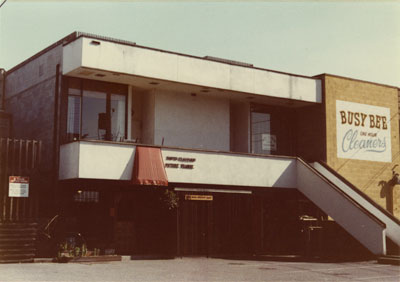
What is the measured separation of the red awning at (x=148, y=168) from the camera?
75.3 feet

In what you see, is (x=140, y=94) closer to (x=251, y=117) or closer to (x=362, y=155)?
(x=251, y=117)

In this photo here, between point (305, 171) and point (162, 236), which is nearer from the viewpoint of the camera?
point (162, 236)

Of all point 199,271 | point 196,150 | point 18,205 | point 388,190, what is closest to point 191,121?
point 196,150

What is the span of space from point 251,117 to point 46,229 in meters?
12.6

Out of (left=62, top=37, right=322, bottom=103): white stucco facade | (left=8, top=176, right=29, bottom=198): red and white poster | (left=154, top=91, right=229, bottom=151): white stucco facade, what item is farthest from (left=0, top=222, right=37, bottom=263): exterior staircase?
(left=154, top=91, right=229, bottom=151): white stucco facade

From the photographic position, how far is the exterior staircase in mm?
20438

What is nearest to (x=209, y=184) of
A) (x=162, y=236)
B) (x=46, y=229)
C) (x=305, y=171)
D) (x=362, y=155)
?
(x=162, y=236)

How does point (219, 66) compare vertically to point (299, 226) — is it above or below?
above

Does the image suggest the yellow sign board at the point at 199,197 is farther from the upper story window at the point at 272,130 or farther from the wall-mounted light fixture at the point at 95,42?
the wall-mounted light fixture at the point at 95,42

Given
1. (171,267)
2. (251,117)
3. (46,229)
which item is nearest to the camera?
(171,267)

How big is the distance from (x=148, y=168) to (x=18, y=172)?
511cm

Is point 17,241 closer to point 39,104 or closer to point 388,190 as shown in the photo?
point 39,104

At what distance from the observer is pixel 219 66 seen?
26438mm

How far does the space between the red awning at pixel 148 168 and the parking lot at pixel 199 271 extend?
3.27m
